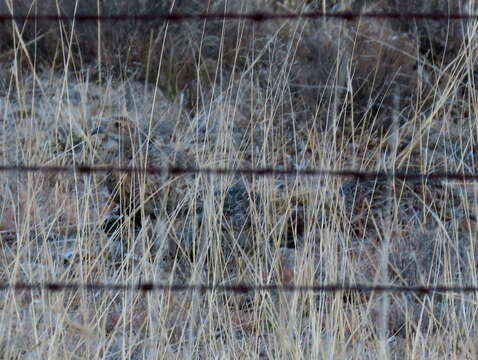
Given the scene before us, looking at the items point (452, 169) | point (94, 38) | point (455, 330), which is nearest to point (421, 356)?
point (455, 330)

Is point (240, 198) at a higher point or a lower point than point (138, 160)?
lower

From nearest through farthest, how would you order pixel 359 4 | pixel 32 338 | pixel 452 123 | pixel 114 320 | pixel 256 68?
pixel 32 338 → pixel 114 320 → pixel 452 123 → pixel 256 68 → pixel 359 4

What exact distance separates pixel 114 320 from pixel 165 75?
2.29 m

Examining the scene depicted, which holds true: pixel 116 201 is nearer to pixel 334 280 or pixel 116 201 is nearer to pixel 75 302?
pixel 75 302

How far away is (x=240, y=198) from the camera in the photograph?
13.6 ft

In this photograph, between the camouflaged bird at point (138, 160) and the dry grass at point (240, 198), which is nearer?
the dry grass at point (240, 198)

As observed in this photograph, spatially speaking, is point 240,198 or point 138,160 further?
point 138,160

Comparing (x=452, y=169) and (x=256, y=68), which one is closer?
(x=452, y=169)

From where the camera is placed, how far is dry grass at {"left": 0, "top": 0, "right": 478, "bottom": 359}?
8.99 ft

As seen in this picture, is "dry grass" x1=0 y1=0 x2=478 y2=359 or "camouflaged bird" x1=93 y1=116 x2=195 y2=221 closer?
"dry grass" x1=0 y1=0 x2=478 y2=359

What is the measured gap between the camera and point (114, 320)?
3.40 m

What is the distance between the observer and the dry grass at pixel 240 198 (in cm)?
274

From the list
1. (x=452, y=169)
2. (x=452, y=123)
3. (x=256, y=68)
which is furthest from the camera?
(x=256, y=68)

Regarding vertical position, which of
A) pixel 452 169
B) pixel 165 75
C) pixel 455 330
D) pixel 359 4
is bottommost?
pixel 455 330
